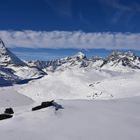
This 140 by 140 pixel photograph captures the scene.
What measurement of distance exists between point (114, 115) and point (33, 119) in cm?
743

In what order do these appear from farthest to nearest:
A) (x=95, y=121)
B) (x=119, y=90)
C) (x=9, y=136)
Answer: (x=119, y=90), (x=95, y=121), (x=9, y=136)

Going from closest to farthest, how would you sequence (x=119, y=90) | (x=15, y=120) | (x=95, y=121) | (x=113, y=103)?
(x=15, y=120), (x=95, y=121), (x=113, y=103), (x=119, y=90)

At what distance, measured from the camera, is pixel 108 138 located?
21766 millimetres

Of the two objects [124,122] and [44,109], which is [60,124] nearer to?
[44,109]

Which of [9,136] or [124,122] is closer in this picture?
[9,136]

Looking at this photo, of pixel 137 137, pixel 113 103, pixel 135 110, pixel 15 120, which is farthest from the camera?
pixel 113 103

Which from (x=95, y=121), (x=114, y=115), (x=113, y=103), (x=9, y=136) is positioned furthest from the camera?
(x=113, y=103)

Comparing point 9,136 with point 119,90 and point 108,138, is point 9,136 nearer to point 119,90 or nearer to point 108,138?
point 108,138

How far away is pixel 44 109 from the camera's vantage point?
27234 millimetres

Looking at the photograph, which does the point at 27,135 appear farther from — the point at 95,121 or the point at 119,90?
the point at 119,90

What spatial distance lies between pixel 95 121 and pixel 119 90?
15172 cm

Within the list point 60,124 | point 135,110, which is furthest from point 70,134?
point 135,110

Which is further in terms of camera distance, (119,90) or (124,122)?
(119,90)

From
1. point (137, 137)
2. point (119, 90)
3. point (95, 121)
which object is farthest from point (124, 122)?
point (119, 90)
